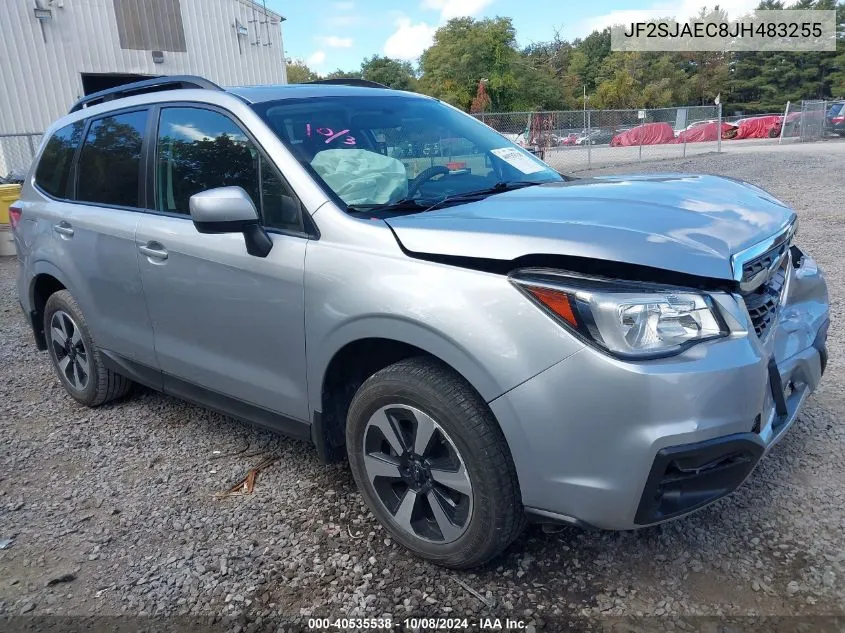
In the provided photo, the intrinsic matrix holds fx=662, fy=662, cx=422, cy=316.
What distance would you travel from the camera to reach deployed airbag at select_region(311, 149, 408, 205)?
106 inches

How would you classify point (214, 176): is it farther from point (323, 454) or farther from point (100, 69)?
point (100, 69)

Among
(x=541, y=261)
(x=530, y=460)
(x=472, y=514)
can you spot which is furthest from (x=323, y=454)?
(x=541, y=261)

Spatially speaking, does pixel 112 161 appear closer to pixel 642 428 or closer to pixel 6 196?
pixel 642 428

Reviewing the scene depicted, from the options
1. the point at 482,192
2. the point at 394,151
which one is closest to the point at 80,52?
the point at 394,151

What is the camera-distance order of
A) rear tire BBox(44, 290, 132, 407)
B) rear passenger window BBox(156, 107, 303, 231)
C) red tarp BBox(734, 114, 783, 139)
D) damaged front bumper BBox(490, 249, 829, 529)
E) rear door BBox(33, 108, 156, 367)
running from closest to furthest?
damaged front bumper BBox(490, 249, 829, 529) → rear passenger window BBox(156, 107, 303, 231) → rear door BBox(33, 108, 156, 367) → rear tire BBox(44, 290, 132, 407) → red tarp BBox(734, 114, 783, 139)

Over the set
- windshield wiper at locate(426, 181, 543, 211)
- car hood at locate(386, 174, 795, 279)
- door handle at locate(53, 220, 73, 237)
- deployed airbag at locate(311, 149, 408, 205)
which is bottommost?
door handle at locate(53, 220, 73, 237)

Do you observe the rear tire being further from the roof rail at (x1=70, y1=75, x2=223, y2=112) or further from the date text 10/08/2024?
the date text 10/08/2024

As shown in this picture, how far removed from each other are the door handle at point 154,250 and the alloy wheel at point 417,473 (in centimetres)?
143

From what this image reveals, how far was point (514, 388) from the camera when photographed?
2045 mm

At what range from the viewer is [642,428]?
6.29 ft

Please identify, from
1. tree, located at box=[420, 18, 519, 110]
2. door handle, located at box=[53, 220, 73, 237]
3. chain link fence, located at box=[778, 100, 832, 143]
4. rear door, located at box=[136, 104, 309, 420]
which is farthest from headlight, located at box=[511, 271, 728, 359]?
tree, located at box=[420, 18, 519, 110]

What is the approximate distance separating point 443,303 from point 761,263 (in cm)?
113

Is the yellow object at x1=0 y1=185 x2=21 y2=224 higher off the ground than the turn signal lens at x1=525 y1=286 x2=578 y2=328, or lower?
lower

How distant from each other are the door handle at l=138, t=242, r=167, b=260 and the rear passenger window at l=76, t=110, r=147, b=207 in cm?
31
